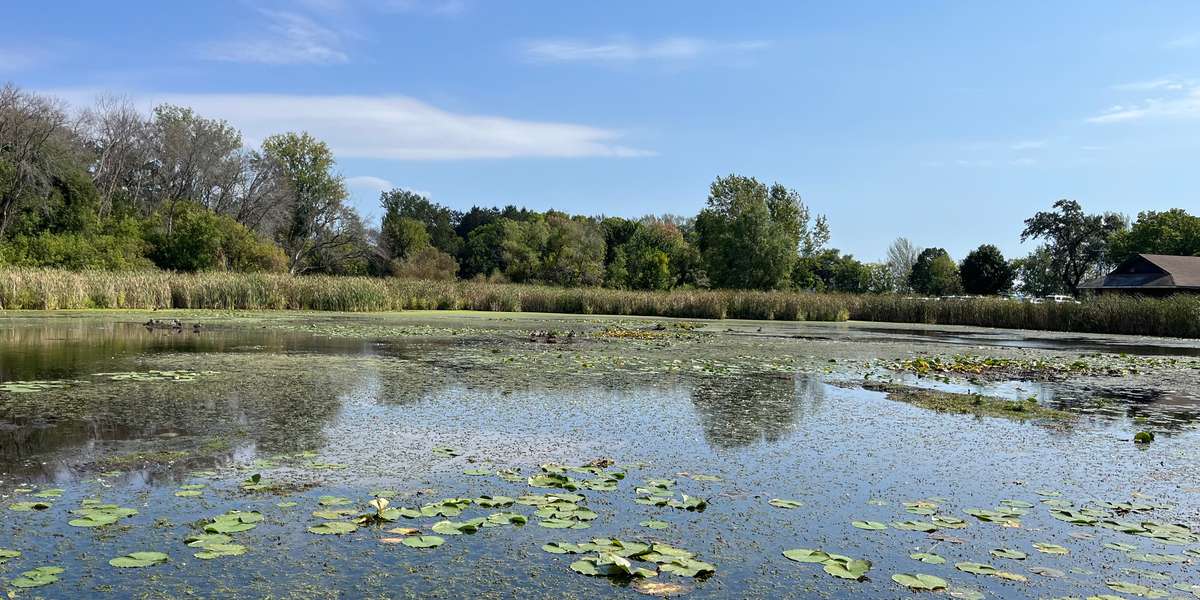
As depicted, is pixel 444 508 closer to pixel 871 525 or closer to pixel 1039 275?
pixel 871 525

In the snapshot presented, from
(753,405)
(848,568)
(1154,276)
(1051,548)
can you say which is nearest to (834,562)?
(848,568)

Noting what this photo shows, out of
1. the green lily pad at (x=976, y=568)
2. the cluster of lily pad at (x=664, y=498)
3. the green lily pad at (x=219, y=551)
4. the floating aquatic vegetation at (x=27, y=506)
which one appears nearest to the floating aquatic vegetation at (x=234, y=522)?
the green lily pad at (x=219, y=551)

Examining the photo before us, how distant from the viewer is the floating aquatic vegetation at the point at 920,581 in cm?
353

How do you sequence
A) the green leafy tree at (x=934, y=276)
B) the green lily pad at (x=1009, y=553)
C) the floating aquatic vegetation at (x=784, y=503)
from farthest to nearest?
the green leafy tree at (x=934, y=276), the floating aquatic vegetation at (x=784, y=503), the green lily pad at (x=1009, y=553)

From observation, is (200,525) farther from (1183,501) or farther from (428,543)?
(1183,501)

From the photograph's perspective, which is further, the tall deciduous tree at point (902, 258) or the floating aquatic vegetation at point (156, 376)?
the tall deciduous tree at point (902, 258)

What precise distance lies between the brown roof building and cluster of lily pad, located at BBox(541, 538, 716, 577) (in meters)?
44.4

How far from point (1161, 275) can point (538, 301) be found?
30672 mm

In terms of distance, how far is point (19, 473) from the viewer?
507cm

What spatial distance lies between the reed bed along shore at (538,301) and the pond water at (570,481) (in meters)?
16.3

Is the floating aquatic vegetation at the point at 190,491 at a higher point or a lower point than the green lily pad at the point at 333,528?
higher

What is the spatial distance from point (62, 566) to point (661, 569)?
2464 mm

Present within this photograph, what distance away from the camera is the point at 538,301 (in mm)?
33531

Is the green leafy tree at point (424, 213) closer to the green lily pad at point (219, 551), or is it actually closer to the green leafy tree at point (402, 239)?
the green leafy tree at point (402, 239)
